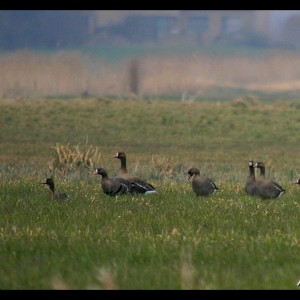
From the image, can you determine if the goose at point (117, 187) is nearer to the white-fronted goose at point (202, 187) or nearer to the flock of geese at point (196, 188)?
the flock of geese at point (196, 188)

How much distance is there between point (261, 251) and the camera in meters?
13.2

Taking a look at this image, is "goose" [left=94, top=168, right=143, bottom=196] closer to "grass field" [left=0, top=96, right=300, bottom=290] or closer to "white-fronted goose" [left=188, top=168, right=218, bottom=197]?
"grass field" [left=0, top=96, right=300, bottom=290]

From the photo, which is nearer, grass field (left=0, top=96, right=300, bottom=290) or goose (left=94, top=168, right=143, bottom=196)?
grass field (left=0, top=96, right=300, bottom=290)

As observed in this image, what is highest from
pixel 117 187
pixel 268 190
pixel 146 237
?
pixel 117 187

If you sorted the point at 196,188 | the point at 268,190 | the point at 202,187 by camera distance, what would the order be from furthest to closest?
the point at 196,188 < the point at 202,187 < the point at 268,190

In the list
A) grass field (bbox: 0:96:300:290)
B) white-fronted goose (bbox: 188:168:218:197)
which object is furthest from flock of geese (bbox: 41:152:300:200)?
grass field (bbox: 0:96:300:290)

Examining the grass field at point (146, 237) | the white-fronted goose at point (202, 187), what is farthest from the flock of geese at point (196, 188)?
the grass field at point (146, 237)

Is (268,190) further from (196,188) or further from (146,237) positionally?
(146,237)

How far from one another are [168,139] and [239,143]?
6.79 m

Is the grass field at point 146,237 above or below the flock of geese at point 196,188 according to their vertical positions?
below

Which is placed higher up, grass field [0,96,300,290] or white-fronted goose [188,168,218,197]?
white-fronted goose [188,168,218,197]

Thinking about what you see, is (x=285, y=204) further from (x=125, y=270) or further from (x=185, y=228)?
(x=125, y=270)

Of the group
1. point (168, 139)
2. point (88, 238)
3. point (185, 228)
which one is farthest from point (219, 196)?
point (168, 139)

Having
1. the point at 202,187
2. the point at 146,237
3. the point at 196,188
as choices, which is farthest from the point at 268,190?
the point at 146,237
